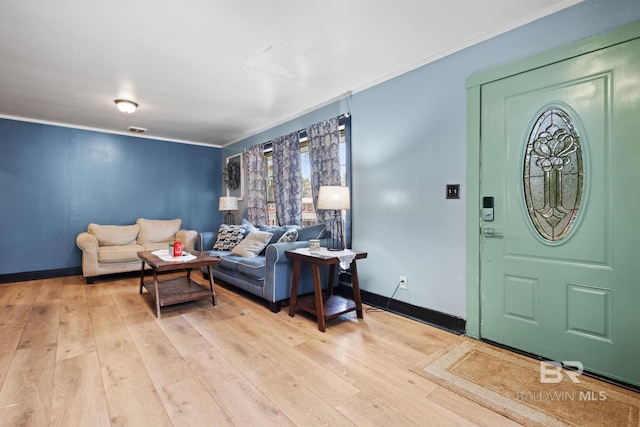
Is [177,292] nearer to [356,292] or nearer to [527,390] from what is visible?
[356,292]

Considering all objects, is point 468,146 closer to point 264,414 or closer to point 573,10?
point 573,10

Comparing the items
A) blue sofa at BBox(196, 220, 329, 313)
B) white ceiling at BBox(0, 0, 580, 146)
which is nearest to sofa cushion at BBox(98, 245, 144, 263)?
blue sofa at BBox(196, 220, 329, 313)

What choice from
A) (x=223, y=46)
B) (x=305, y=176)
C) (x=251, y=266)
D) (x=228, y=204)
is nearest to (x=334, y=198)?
(x=251, y=266)

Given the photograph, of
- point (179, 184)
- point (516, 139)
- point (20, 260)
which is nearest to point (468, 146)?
point (516, 139)

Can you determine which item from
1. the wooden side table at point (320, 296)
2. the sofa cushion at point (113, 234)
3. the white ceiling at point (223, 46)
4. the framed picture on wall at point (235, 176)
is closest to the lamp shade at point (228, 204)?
the framed picture on wall at point (235, 176)

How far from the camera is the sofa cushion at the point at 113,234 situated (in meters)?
4.77

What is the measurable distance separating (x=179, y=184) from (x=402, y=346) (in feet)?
16.9

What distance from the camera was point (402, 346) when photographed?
92.7 inches

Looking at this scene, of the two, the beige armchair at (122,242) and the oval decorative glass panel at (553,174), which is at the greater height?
the oval decorative glass panel at (553,174)

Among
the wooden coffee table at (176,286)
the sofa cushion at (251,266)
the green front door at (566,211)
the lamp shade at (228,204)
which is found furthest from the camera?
the lamp shade at (228,204)

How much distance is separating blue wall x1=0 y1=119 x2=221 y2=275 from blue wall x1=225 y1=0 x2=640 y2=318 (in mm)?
3994

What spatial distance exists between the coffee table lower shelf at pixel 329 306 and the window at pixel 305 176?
1267mm

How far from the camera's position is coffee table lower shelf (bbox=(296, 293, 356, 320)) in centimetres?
277

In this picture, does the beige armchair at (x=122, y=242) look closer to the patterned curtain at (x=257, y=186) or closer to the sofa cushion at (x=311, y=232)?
the patterned curtain at (x=257, y=186)
